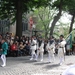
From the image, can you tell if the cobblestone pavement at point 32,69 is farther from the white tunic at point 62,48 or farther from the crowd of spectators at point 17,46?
the crowd of spectators at point 17,46

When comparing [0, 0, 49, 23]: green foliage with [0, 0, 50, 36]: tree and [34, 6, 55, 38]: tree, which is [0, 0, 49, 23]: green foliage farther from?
[34, 6, 55, 38]: tree

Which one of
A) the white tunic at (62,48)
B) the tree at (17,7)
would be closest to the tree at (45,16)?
the tree at (17,7)

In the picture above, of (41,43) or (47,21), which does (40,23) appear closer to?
(47,21)

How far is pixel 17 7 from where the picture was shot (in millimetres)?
28391

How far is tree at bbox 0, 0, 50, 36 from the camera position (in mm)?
28172

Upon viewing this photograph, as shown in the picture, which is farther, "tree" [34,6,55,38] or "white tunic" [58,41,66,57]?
"tree" [34,6,55,38]

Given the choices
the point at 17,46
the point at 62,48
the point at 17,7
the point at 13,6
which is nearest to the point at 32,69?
the point at 62,48

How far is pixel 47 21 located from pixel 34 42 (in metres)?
37.8

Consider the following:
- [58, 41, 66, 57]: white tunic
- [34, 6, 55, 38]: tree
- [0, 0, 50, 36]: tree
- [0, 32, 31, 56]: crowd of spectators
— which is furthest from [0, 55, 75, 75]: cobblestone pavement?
[34, 6, 55, 38]: tree

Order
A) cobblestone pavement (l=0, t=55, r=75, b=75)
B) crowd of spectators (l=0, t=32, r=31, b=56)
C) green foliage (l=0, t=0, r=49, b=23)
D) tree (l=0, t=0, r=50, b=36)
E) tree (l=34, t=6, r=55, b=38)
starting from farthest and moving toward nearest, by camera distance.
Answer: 1. tree (l=34, t=6, r=55, b=38)
2. green foliage (l=0, t=0, r=49, b=23)
3. tree (l=0, t=0, r=50, b=36)
4. crowd of spectators (l=0, t=32, r=31, b=56)
5. cobblestone pavement (l=0, t=55, r=75, b=75)

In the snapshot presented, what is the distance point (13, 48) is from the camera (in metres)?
22.3

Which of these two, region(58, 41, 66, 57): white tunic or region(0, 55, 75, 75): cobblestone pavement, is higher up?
region(58, 41, 66, 57): white tunic

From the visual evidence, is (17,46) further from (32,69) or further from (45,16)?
(45,16)

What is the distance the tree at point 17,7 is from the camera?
2817cm
